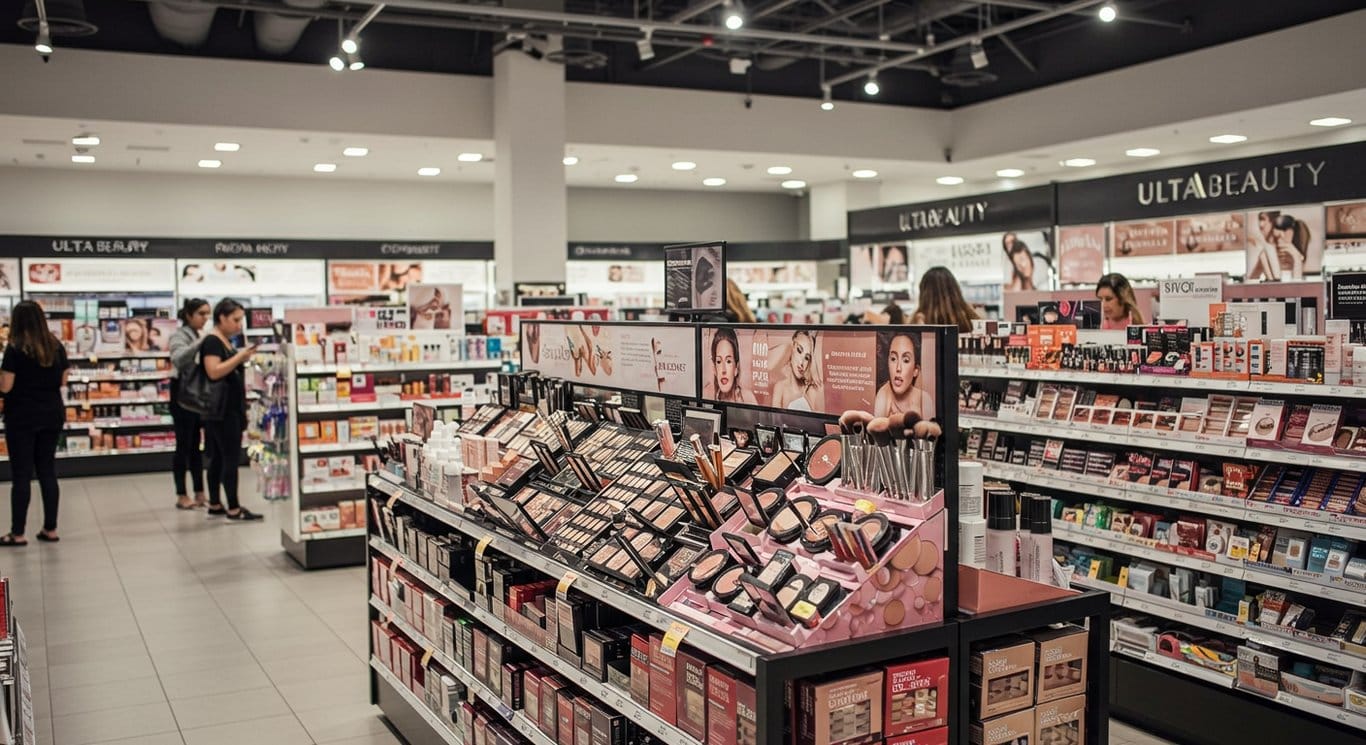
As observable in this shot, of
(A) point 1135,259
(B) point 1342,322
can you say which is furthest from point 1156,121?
(B) point 1342,322

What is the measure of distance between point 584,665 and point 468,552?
115 centimetres

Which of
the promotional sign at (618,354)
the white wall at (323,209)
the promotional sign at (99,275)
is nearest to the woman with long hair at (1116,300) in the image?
the promotional sign at (618,354)

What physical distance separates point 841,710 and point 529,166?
410 inches

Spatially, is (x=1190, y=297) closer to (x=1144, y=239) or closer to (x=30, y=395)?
(x=1144, y=239)

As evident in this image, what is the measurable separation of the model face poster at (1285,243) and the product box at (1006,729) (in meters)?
7.29

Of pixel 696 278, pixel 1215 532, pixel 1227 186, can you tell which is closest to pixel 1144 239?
pixel 1227 186

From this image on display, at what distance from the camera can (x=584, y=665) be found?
3.19m

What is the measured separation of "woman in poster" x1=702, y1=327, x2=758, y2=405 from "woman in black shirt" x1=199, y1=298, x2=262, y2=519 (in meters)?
6.42

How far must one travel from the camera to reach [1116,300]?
659 centimetres

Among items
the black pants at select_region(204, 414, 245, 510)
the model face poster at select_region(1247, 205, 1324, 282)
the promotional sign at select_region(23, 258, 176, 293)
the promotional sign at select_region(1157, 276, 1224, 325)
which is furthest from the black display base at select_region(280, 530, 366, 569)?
the promotional sign at select_region(23, 258, 176, 293)

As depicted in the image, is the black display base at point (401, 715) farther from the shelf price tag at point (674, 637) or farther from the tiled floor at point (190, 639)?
the shelf price tag at point (674, 637)

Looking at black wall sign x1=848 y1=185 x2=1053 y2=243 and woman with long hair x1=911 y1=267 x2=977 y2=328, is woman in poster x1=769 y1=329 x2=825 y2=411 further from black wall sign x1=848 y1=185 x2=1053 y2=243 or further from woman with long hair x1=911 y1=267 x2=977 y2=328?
black wall sign x1=848 y1=185 x2=1053 y2=243

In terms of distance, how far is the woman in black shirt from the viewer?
9039 mm

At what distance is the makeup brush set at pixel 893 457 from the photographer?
259 centimetres
